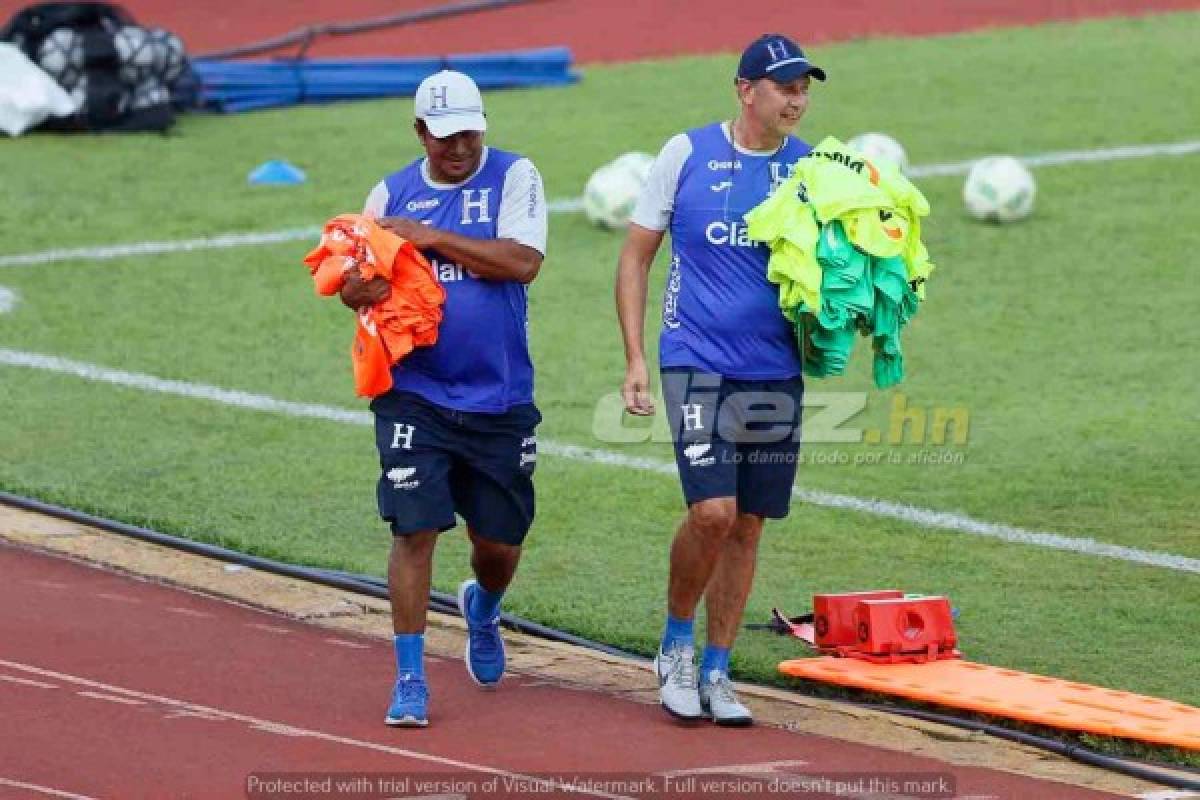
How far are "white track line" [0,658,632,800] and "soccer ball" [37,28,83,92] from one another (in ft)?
34.3

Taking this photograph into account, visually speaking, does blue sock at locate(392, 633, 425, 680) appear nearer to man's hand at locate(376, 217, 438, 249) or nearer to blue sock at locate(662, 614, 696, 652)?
blue sock at locate(662, 614, 696, 652)

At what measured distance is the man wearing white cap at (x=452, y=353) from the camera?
817 cm

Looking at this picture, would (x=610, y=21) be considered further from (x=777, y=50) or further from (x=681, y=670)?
(x=681, y=670)

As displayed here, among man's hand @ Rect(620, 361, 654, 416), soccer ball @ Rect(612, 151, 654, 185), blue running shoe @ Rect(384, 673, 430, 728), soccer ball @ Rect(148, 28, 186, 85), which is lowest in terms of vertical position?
blue running shoe @ Rect(384, 673, 430, 728)

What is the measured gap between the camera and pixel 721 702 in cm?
832

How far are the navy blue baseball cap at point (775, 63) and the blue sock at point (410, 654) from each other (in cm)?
210

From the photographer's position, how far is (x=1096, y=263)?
16094 millimetres

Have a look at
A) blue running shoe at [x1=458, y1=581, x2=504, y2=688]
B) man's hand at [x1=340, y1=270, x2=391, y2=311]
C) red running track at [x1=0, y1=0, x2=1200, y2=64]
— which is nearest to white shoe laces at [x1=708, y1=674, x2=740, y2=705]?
blue running shoe at [x1=458, y1=581, x2=504, y2=688]

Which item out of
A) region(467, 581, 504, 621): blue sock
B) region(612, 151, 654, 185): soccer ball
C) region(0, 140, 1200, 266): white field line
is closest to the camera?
region(467, 581, 504, 621): blue sock

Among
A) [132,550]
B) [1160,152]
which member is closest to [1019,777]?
[132,550]

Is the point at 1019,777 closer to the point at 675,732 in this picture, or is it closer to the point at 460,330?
the point at 675,732

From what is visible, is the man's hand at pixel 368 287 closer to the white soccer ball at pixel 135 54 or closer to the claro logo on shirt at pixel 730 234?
the claro logo on shirt at pixel 730 234

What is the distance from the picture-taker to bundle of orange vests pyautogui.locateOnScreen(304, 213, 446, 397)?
809 centimetres

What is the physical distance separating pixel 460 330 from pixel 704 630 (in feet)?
6.14
